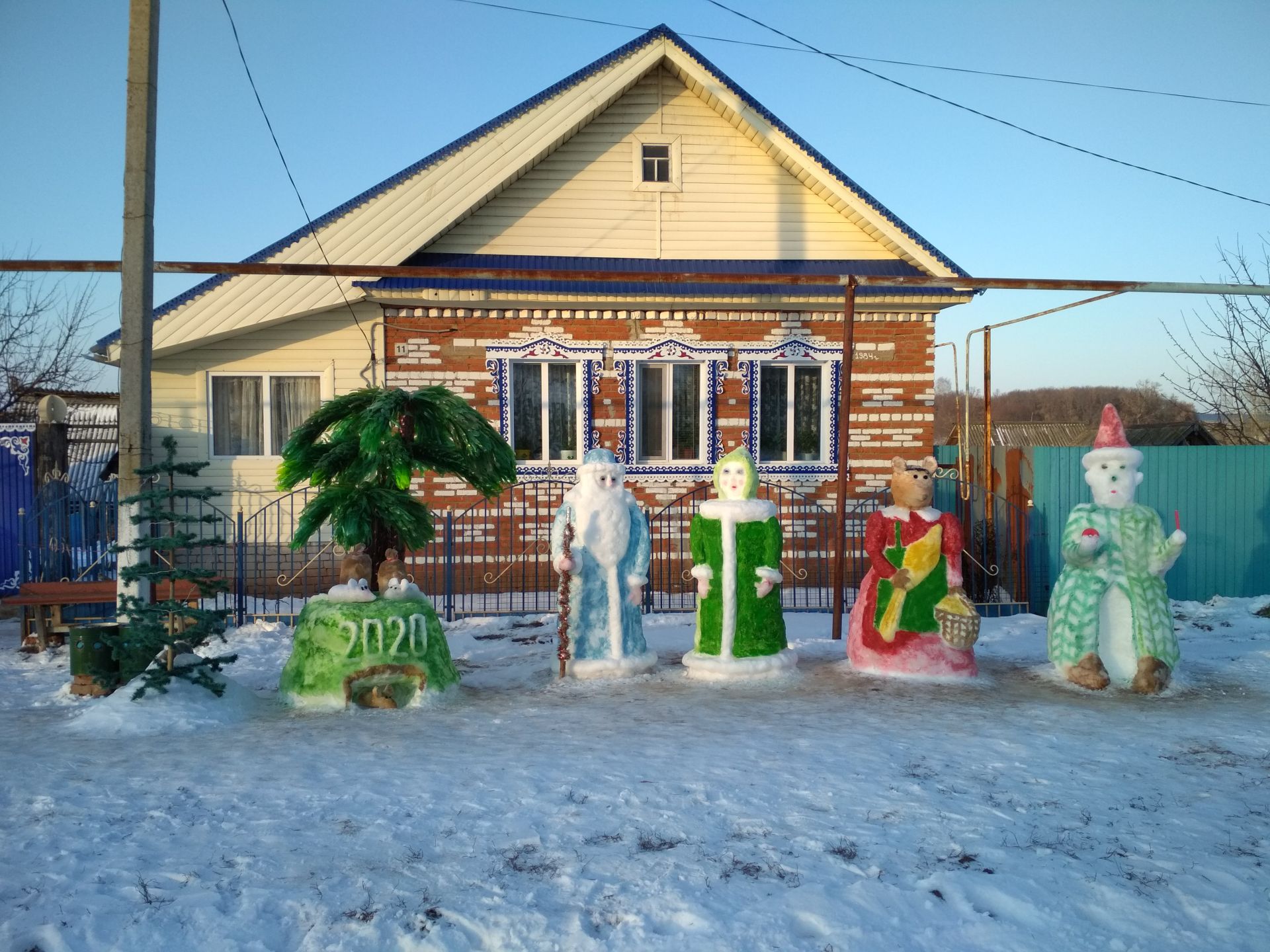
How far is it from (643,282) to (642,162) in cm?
256

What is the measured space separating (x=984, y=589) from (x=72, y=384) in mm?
23338

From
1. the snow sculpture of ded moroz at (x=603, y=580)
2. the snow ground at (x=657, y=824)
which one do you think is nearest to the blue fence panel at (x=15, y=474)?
the snow ground at (x=657, y=824)

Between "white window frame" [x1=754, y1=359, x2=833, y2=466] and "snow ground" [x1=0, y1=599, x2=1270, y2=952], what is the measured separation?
20.2 feet

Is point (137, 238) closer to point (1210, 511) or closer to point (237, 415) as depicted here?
point (237, 415)

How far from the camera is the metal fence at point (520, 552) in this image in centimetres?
1075

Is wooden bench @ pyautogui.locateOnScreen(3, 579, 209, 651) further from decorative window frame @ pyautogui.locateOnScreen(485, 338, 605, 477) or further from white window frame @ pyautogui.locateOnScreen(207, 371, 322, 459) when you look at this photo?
decorative window frame @ pyautogui.locateOnScreen(485, 338, 605, 477)

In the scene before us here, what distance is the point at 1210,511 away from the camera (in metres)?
11.5

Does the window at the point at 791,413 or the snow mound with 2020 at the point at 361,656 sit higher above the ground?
the window at the point at 791,413

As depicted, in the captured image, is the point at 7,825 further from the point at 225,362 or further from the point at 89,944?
the point at 225,362

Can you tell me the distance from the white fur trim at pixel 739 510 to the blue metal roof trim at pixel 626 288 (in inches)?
202

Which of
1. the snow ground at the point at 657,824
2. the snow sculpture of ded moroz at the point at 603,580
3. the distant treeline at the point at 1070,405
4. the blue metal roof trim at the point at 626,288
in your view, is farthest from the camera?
the distant treeline at the point at 1070,405

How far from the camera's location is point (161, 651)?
669 cm

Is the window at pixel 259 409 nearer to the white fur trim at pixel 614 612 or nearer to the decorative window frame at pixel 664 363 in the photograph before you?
the decorative window frame at pixel 664 363

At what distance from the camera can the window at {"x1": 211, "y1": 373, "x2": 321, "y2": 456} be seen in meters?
12.4
